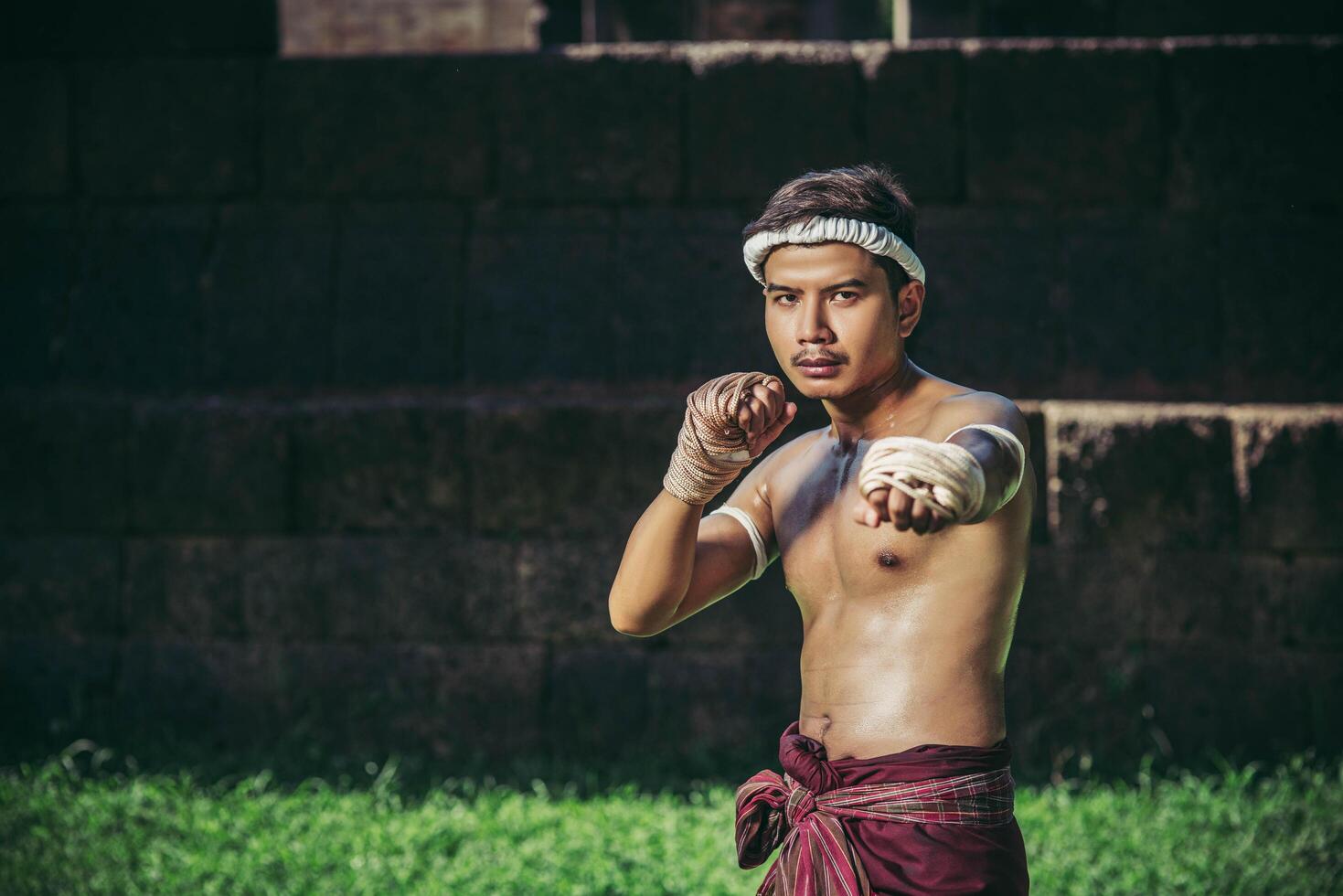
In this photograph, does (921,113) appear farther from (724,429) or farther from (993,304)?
(724,429)

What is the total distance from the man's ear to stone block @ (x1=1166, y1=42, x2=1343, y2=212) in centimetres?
397

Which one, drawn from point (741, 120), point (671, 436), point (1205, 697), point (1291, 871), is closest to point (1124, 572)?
point (1205, 697)

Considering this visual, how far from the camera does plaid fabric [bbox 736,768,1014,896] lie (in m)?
2.42

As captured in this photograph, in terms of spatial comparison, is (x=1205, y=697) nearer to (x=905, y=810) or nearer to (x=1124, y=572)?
(x=1124, y=572)

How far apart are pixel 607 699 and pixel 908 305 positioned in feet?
12.3

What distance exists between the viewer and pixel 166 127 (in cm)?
643

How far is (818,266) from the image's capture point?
2.56m

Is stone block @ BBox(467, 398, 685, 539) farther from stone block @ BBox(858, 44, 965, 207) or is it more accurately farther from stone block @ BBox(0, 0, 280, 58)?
stone block @ BBox(0, 0, 280, 58)

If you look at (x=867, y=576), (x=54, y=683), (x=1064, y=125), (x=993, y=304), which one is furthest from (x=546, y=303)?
(x=867, y=576)

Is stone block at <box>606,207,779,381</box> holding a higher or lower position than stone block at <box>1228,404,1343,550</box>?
higher

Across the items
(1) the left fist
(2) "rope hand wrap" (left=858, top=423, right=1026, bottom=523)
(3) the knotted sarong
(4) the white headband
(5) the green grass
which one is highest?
(4) the white headband

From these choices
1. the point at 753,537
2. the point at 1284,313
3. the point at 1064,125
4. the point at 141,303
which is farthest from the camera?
the point at 141,303

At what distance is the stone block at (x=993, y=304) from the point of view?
608 centimetres

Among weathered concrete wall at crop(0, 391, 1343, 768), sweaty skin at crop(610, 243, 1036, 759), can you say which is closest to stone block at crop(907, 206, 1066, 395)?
A: weathered concrete wall at crop(0, 391, 1343, 768)
